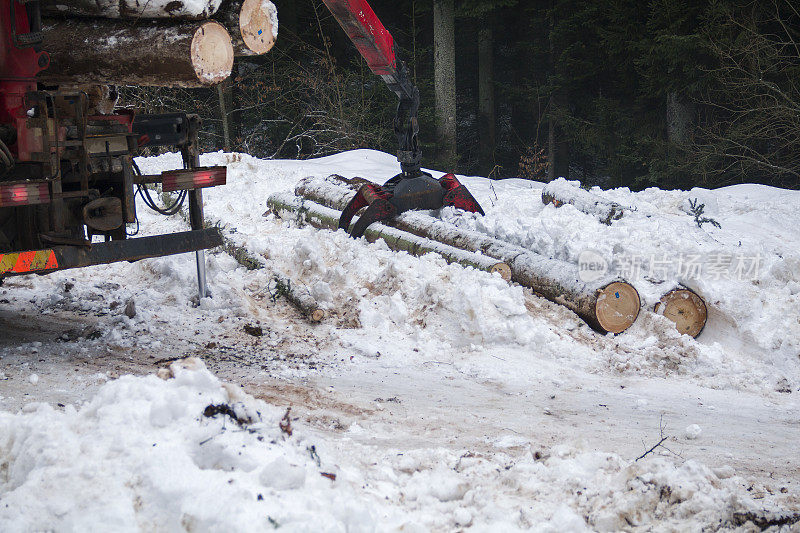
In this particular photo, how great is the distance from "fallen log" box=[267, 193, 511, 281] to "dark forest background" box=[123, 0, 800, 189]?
739cm

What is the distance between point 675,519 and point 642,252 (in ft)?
12.7

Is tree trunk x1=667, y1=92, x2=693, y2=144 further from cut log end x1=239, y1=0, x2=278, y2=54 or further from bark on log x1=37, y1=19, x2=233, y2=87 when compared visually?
bark on log x1=37, y1=19, x2=233, y2=87

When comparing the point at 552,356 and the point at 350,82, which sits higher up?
the point at 350,82

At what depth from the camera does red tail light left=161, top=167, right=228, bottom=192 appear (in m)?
5.21

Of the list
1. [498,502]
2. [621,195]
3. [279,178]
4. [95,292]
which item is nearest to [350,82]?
[279,178]

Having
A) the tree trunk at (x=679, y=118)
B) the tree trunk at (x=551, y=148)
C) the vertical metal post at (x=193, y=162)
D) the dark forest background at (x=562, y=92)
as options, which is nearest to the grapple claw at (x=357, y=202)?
the vertical metal post at (x=193, y=162)

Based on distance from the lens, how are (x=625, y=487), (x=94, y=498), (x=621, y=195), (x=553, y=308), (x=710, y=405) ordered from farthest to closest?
(x=621, y=195), (x=553, y=308), (x=710, y=405), (x=625, y=487), (x=94, y=498)

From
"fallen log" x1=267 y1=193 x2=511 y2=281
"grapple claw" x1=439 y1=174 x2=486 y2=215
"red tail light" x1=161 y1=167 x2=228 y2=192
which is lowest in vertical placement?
"fallen log" x1=267 y1=193 x2=511 y2=281

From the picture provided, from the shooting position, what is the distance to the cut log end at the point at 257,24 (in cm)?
509

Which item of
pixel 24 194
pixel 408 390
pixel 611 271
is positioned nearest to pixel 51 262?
pixel 24 194

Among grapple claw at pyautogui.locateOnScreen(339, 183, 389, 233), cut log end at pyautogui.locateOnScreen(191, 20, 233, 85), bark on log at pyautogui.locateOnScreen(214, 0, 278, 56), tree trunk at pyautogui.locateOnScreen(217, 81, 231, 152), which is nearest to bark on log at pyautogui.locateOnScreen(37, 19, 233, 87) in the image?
cut log end at pyautogui.locateOnScreen(191, 20, 233, 85)

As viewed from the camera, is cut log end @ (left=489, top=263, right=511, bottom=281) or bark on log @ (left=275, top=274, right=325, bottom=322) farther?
cut log end @ (left=489, top=263, right=511, bottom=281)

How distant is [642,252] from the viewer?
248 inches

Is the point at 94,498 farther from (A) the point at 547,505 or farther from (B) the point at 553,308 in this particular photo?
(B) the point at 553,308
